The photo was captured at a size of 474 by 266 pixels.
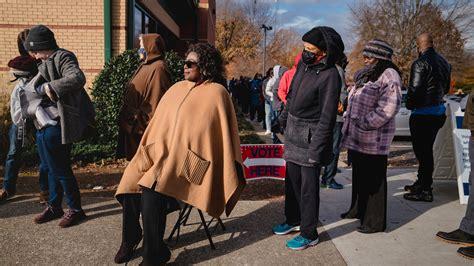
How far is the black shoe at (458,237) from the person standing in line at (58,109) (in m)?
3.77

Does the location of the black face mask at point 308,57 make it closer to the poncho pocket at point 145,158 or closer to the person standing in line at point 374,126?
the person standing in line at point 374,126

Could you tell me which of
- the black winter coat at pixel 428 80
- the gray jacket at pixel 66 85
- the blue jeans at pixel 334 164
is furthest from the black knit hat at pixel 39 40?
the black winter coat at pixel 428 80

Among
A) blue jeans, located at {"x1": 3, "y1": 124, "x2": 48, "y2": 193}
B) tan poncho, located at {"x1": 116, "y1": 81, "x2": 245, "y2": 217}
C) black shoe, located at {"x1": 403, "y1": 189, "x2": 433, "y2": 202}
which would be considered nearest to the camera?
tan poncho, located at {"x1": 116, "y1": 81, "x2": 245, "y2": 217}

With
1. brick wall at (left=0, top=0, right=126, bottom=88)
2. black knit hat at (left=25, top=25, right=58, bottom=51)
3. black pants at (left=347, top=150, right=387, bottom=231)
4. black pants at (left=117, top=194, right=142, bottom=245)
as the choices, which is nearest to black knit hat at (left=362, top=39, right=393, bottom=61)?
black pants at (left=347, top=150, right=387, bottom=231)

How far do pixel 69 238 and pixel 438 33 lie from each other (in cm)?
3024

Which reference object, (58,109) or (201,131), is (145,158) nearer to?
(201,131)

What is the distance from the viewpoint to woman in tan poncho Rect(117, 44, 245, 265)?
3.30 m

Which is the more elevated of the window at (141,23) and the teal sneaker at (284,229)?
the window at (141,23)

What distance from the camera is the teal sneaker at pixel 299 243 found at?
12.8 ft

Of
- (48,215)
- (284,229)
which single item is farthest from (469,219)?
(48,215)

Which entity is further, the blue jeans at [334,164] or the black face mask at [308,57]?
the blue jeans at [334,164]

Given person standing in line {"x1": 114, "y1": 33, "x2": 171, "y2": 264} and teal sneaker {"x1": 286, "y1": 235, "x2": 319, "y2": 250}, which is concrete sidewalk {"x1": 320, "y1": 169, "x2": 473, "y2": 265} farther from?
person standing in line {"x1": 114, "y1": 33, "x2": 171, "y2": 264}

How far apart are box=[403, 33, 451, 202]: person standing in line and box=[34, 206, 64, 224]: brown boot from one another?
436 centimetres

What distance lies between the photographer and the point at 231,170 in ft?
11.4
